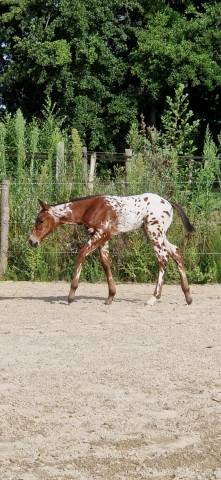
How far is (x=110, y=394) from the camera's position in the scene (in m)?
5.21

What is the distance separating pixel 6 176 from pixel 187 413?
9.45 m

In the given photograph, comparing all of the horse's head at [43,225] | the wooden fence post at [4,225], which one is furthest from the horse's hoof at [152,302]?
the wooden fence post at [4,225]

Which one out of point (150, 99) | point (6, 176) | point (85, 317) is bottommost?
point (85, 317)

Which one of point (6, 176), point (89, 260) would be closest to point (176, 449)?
point (89, 260)

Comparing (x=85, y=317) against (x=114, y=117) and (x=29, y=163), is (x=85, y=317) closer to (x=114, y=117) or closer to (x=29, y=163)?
(x=29, y=163)

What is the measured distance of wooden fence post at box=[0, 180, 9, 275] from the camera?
12.4 meters

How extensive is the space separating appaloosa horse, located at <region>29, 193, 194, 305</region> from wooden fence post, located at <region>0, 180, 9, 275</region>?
109 inches

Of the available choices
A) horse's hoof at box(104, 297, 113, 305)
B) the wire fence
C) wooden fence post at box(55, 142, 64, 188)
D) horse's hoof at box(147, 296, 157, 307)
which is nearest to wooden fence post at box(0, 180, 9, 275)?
the wire fence

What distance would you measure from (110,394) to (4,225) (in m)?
7.53

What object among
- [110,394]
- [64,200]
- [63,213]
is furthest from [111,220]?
[110,394]

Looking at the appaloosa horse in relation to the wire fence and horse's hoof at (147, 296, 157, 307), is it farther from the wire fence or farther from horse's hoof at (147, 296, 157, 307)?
the wire fence

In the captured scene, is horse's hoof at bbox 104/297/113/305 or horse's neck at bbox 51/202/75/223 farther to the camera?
horse's neck at bbox 51/202/75/223

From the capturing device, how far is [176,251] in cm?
972

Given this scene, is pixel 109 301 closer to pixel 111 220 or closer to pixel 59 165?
pixel 111 220
